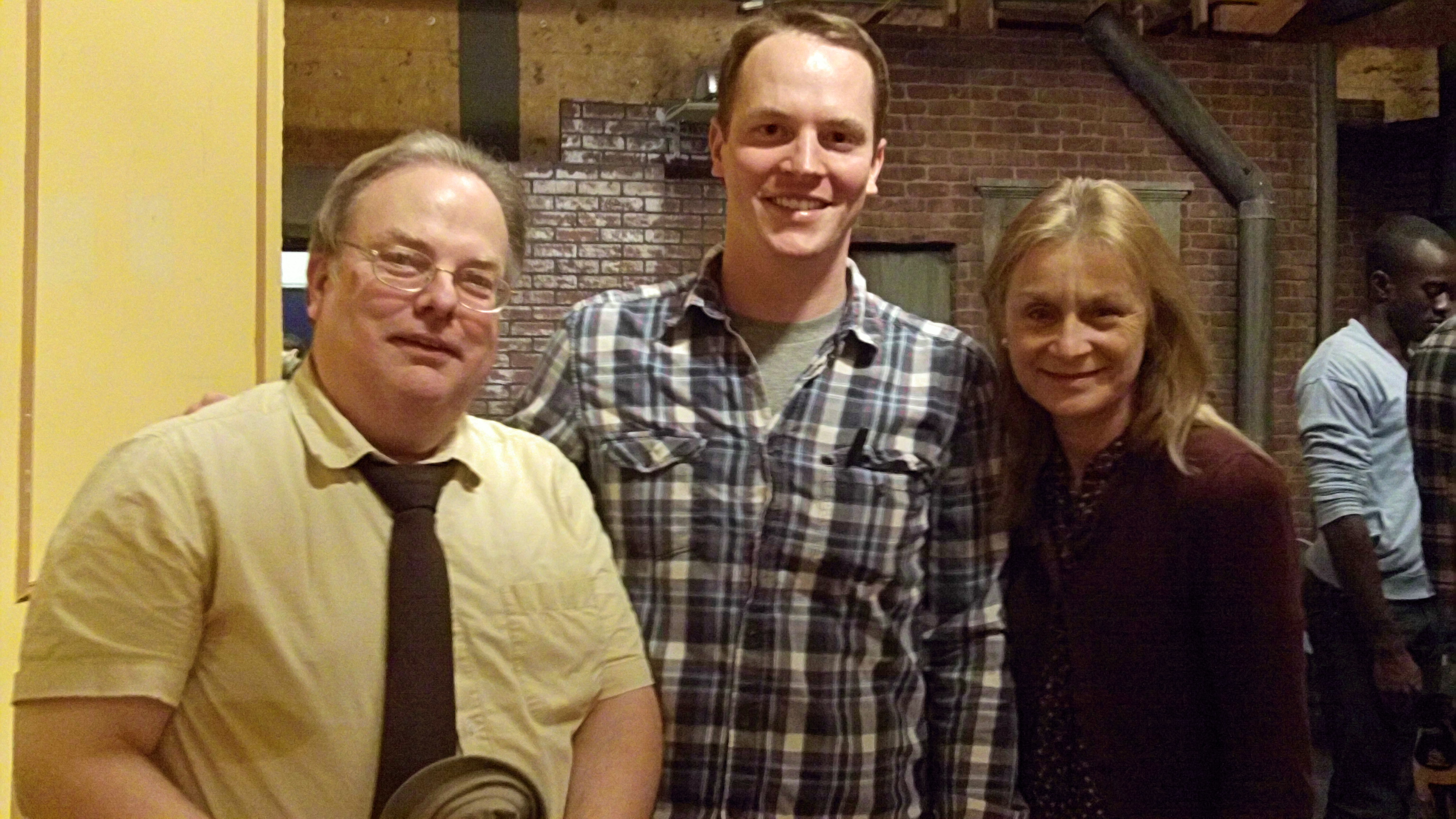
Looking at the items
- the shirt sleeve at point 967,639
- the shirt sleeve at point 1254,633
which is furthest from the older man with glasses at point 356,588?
the shirt sleeve at point 1254,633

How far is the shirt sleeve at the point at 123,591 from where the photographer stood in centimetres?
108

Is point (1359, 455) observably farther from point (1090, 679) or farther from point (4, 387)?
point (4, 387)

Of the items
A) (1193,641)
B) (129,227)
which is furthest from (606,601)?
(129,227)

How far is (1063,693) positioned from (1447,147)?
5734 millimetres

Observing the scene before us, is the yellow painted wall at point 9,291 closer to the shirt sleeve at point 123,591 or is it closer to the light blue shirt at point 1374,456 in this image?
the shirt sleeve at point 123,591

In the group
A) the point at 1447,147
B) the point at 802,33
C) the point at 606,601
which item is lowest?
the point at 606,601

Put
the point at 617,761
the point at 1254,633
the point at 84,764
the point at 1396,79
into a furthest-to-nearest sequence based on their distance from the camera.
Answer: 1. the point at 1396,79
2. the point at 1254,633
3. the point at 617,761
4. the point at 84,764

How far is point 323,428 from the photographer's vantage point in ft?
4.06

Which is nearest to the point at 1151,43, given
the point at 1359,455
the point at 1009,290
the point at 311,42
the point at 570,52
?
the point at 570,52

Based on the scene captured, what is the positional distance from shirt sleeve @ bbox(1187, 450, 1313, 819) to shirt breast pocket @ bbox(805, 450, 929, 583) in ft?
1.16

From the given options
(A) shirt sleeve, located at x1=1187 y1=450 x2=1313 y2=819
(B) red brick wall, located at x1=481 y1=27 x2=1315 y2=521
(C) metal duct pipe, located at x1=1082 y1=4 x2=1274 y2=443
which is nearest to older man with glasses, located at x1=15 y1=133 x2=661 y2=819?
(A) shirt sleeve, located at x1=1187 y1=450 x2=1313 y2=819

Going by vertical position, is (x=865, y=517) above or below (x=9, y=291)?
below

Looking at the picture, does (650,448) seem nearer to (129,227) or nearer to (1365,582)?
(129,227)

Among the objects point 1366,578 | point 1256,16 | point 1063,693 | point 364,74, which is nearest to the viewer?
point 1063,693
